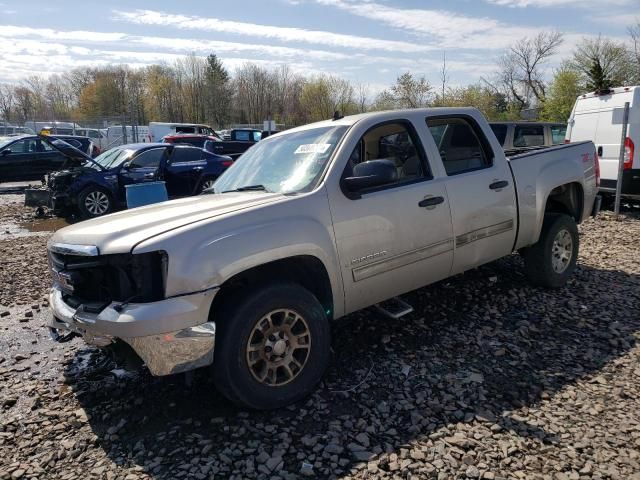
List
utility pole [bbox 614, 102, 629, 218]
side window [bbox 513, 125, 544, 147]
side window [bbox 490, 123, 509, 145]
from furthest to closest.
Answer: side window [bbox 513, 125, 544, 147] < side window [bbox 490, 123, 509, 145] < utility pole [bbox 614, 102, 629, 218]

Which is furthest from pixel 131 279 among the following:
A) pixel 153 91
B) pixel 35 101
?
pixel 35 101

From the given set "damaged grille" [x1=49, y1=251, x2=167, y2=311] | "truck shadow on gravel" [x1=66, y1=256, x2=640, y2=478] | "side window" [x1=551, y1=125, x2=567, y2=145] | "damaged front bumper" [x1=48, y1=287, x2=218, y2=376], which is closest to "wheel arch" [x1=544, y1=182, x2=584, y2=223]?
"truck shadow on gravel" [x1=66, y1=256, x2=640, y2=478]

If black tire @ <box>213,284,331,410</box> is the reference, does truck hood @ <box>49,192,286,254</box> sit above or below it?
above

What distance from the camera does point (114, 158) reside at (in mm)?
11859

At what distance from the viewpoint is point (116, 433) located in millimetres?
3049

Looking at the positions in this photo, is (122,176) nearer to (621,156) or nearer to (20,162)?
(20,162)

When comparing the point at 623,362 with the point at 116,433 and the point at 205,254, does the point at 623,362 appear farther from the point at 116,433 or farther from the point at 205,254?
the point at 116,433

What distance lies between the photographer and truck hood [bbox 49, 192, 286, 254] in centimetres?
294

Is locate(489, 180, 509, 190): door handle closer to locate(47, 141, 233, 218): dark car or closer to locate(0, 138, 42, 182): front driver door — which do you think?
locate(47, 141, 233, 218): dark car

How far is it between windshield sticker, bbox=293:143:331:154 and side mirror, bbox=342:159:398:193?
39 cm

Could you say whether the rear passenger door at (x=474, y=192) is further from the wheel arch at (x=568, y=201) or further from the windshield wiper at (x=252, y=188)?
the windshield wiper at (x=252, y=188)

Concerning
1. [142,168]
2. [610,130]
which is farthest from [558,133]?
[142,168]

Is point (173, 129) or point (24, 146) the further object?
point (173, 129)

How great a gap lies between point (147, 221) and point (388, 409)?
1984mm
